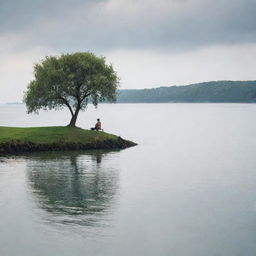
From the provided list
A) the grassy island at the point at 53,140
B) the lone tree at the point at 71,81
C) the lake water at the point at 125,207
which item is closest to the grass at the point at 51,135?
the grassy island at the point at 53,140

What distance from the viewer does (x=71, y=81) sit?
70.8 m

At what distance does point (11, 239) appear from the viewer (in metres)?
24.8

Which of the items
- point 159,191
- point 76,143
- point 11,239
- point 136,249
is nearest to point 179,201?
point 159,191

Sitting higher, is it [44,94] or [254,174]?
[44,94]

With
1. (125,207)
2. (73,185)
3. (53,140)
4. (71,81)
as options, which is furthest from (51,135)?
(125,207)

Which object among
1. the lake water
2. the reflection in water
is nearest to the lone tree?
the reflection in water

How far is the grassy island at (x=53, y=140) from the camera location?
60.9 m

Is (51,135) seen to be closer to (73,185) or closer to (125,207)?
(73,185)

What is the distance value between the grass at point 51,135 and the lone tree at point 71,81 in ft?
14.7

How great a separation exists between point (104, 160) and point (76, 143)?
10.9m

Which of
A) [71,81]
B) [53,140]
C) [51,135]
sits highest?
[71,81]

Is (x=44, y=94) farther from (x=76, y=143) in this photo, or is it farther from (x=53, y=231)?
(x=53, y=231)

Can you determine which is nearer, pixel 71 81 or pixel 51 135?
pixel 51 135

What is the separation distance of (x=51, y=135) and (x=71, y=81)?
34.5 feet
